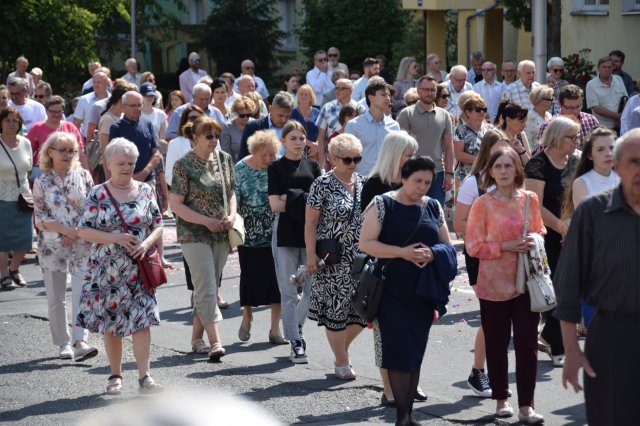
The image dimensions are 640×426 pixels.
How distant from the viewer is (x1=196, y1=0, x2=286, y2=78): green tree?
45875 millimetres

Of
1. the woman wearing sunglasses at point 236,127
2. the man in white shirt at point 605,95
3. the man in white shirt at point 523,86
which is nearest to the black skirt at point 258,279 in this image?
the woman wearing sunglasses at point 236,127

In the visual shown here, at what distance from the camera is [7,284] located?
531 inches

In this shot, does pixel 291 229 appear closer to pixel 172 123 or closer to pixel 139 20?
pixel 172 123

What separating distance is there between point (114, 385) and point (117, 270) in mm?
824

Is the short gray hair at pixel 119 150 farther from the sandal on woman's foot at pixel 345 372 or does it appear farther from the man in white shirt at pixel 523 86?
the man in white shirt at pixel 523 86

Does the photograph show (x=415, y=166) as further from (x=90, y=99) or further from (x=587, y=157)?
(x=90, y=99)

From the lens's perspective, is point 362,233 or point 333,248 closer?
point 362,233

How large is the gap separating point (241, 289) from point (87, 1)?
31.1 meters

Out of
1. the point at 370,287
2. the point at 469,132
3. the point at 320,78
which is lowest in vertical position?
the point at 370,287

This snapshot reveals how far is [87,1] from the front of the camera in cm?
3984

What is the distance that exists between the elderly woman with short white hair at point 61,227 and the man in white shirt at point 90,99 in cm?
664

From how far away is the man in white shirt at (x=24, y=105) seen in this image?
16953 mm

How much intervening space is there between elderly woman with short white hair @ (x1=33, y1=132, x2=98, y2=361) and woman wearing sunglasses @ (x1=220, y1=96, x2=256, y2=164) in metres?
4.11

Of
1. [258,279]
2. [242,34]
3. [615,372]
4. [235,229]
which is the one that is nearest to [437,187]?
[258,279]
